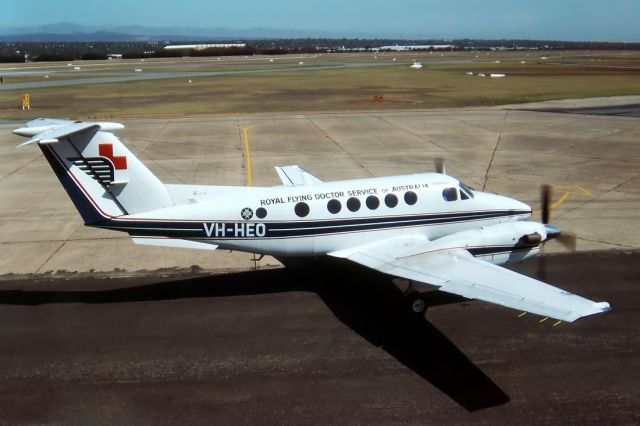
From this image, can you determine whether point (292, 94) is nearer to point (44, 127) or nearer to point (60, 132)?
point (44, 127)

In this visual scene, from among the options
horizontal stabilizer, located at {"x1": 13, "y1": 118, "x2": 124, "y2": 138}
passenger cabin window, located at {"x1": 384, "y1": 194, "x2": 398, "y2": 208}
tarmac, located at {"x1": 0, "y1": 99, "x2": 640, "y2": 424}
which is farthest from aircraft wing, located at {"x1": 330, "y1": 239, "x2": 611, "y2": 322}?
horizontal stabilizer, located at {"x1": 13, "y1": 118, "x2": 124, "y2": 138}

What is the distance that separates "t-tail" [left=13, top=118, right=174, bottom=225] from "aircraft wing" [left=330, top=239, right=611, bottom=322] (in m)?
4.96

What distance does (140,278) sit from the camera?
15.4 metres

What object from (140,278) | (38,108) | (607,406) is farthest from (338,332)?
(38,108)

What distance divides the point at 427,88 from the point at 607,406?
222 feet

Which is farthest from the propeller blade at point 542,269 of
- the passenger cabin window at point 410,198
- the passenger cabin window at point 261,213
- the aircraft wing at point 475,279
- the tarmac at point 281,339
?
the passenger cabin window at point 261,213

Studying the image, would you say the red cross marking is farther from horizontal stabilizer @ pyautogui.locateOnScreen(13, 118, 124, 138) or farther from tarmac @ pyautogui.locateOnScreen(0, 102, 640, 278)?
tarmac @ pyautogui.locateOnScreen(0, 102, 640, 278)

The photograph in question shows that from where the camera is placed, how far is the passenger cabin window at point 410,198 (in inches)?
555

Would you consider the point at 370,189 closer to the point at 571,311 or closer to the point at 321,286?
the point at 321,286

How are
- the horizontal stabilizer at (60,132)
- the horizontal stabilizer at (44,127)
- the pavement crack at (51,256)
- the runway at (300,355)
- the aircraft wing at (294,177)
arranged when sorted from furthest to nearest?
the aircraft wing at (294,177) < the pavement crack at (51,256) < the horizontal stabilizer at (44,127) < the horizontal stabilizer at (60,132) < the runway at (300,355)

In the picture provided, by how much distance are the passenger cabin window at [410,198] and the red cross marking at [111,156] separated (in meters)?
6.87

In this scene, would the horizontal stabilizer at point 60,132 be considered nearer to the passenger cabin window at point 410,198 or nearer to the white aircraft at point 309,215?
the white aircraft at point 309,215

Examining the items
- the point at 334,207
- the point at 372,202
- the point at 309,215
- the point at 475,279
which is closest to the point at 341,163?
the point at 372,202

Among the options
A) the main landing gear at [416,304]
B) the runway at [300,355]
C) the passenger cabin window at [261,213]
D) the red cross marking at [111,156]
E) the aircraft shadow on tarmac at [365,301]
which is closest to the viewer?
the runway at [300,355]
